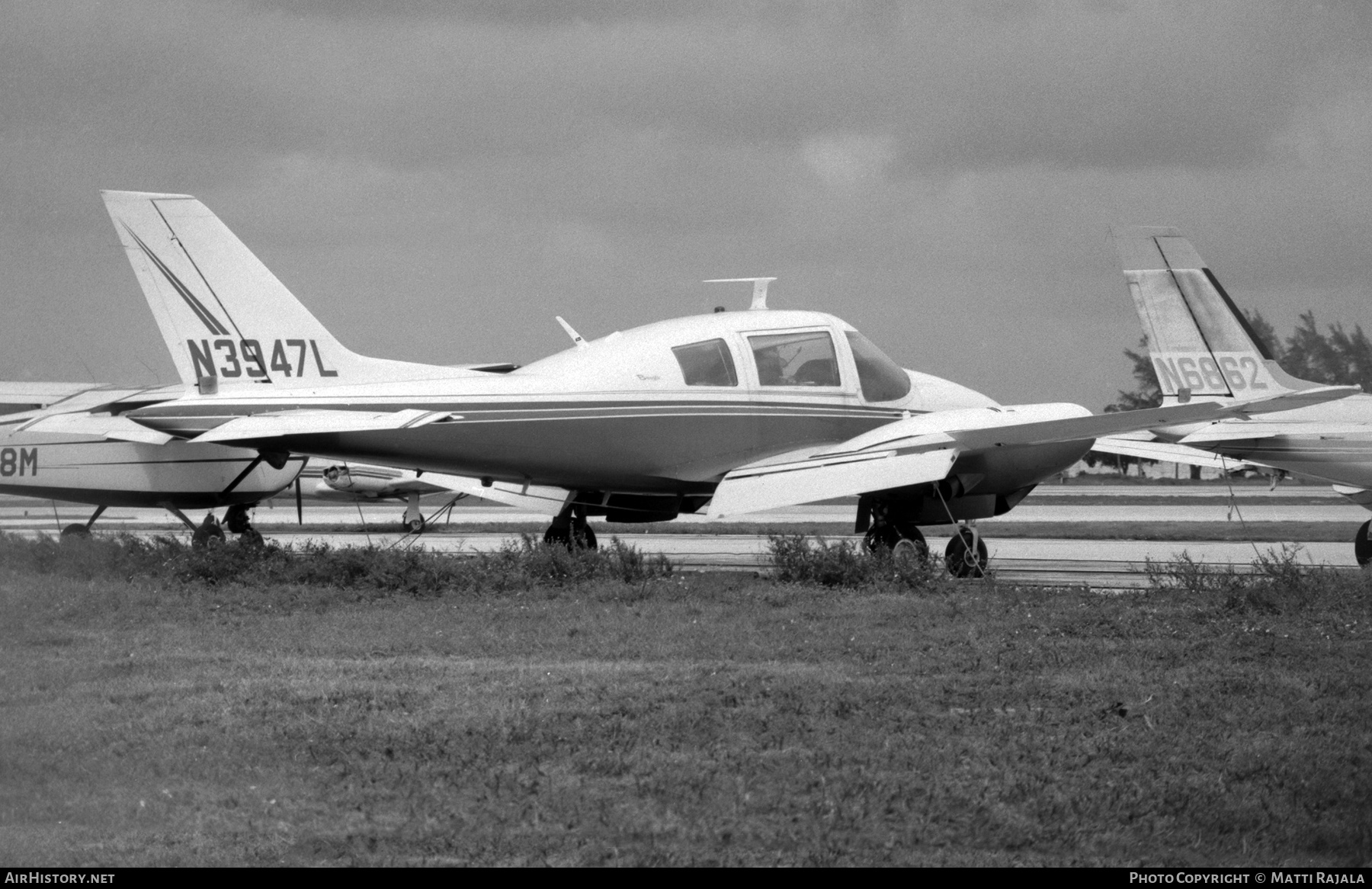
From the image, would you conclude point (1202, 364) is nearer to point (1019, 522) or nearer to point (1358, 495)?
point (1358, 495)

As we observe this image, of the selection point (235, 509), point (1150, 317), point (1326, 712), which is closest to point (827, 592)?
point (1326, 712)

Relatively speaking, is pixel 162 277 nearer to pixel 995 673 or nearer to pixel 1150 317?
pixel 995 673

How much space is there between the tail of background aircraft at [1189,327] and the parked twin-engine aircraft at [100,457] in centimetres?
1112

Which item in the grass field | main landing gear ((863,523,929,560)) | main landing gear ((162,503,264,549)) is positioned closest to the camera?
the grass field

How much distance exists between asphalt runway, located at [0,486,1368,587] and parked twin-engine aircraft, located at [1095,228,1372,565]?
4.15 ft

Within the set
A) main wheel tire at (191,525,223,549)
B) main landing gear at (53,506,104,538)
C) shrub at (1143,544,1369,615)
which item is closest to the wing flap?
shrub at (1143,544,1369,615)

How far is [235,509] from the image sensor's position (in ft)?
64.4

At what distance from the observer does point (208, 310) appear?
14688 mm

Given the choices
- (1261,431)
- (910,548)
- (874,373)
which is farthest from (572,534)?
(1261,431)

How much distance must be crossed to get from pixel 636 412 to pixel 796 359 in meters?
2.08

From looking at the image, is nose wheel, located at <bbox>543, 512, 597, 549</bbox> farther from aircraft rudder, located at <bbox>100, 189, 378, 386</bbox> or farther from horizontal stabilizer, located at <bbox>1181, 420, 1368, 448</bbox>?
horizontal stabilizer, located at <bbox>1181, 420, 1368, 448</bbox>

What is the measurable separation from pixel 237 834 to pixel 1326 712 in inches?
198

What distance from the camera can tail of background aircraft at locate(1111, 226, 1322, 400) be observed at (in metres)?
18.8
